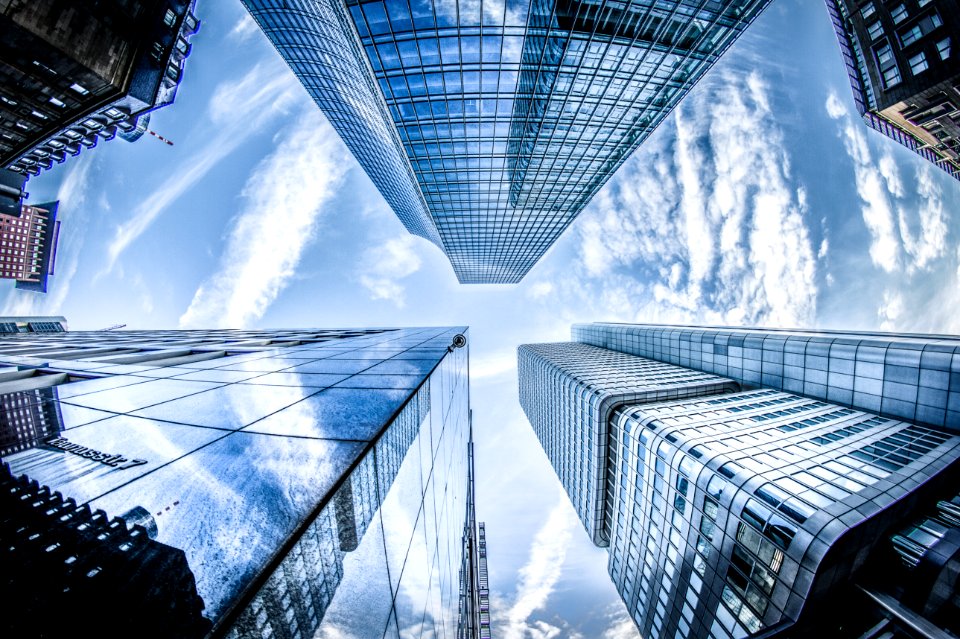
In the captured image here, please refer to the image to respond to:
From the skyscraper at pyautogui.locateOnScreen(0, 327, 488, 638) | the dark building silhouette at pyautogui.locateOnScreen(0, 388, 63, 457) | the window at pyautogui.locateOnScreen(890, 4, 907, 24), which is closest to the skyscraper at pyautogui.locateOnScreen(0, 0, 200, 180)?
the dark building silhouette at pyautogui.locateOnScreen(0, 388, 63, 457)

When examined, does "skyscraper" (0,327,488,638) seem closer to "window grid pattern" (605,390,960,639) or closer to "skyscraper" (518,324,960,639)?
"window grid pattern" (605,390,960,639)

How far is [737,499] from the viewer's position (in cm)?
2031

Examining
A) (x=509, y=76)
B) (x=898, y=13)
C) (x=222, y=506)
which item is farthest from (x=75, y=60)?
(x=898, y=13)

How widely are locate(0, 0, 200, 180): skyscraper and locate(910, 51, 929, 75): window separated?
3324 inches

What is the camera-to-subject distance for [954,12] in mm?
34625

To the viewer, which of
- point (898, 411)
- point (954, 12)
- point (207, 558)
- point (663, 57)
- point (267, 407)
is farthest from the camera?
point (954, 12)

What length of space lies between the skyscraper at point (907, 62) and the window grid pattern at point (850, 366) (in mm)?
31736

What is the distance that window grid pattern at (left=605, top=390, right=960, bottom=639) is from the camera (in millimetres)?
17469

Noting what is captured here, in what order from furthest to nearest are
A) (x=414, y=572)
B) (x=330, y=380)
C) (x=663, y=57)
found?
(x=663, y=57) → (x=330, y=380) → (x=414, y=572)

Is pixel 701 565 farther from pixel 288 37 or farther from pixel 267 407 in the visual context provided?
pixel 288 37

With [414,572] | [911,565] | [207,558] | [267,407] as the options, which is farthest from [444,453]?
[911,565]

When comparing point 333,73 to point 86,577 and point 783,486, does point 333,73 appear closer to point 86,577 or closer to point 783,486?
point 86,577

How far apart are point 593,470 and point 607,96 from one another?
41046mm

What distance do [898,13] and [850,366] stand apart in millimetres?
43799
